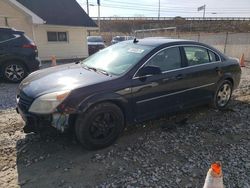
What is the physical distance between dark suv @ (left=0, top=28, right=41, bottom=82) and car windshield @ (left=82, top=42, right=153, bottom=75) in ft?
14.6

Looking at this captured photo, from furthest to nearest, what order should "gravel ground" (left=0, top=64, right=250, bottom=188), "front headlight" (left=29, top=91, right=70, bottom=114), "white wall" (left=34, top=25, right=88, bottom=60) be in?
"white wall" (left=34, top=25, right=88, bottom=60) < "front headlight" (left=29, top=91, right=70, bottom=114) < "gravel ground" (left=0, top=64, right=250, bottom=188)

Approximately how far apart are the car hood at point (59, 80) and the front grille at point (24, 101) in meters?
0.05

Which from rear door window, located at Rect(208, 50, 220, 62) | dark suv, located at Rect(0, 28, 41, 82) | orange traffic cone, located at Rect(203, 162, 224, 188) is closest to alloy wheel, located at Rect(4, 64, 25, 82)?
dark suv, located at Rect(0, 28, 41, 82)

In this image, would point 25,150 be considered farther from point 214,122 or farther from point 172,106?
point 214,122

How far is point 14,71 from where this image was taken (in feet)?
27.9

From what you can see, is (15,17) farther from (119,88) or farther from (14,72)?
(119,88)

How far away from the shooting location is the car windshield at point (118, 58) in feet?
14.0

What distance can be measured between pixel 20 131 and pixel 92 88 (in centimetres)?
182

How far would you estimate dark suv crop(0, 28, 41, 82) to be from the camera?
8312 millimetres

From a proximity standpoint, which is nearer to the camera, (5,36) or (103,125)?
(103,125)

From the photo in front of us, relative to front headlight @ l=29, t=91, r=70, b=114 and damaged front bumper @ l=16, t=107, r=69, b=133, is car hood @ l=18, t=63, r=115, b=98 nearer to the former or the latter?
front headlight @ l=29, t=91, r=70, b=114

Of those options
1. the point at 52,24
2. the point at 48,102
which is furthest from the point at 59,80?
the point at 52,24

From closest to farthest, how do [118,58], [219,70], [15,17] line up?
1. [118,58]
2. [219,70]
3. [15,17]

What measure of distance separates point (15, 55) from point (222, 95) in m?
6.60
